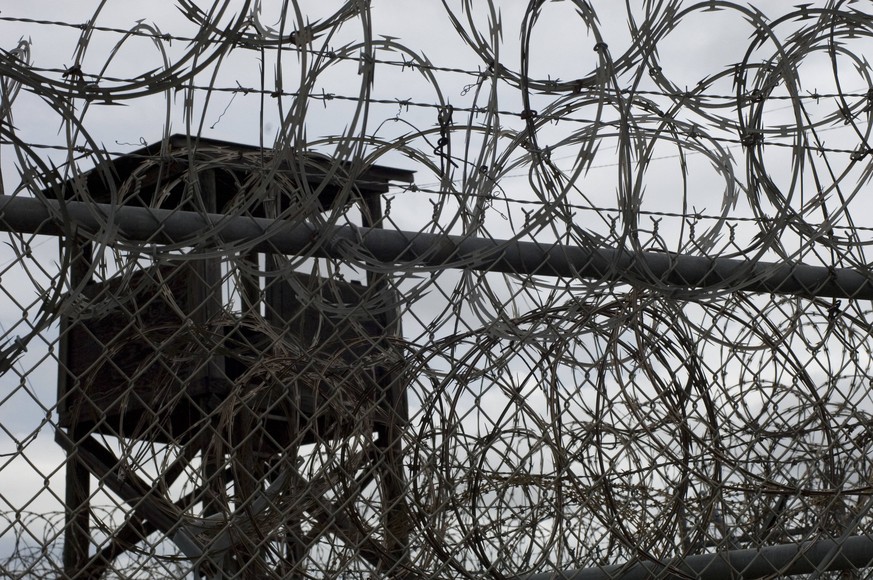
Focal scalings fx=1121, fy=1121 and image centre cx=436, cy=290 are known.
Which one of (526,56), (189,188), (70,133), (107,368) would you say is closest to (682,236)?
(526,56)

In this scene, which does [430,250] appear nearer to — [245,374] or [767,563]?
[245,374]

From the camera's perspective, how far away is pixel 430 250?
8.02ft

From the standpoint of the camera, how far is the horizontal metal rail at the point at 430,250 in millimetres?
2215

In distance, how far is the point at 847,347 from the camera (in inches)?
133

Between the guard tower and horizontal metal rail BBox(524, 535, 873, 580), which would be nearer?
the guard tower

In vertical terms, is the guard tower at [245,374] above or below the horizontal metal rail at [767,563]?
above

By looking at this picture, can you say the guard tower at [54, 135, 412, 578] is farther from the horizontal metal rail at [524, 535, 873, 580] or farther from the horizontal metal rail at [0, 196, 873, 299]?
the horizontal metal rail at [524, 535, 873, 580]

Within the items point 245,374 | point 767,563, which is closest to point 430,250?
point 245,374

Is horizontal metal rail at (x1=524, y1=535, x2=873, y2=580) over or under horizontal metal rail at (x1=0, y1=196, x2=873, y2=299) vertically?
under

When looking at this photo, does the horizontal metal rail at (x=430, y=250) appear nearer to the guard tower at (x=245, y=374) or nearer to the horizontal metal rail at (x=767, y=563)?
the guard tower at (x=245, y=374)

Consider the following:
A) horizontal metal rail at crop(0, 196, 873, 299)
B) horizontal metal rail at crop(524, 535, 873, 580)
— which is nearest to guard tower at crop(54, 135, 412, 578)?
horizontal metal rail at crop(0, 196, 873, 299)

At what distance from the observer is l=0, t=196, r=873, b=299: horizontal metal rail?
2.21 metres

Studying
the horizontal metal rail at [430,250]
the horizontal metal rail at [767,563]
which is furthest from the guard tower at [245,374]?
the horizontal metal rail at [767,563]

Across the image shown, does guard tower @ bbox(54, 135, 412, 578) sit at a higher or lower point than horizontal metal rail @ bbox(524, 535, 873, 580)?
higher
